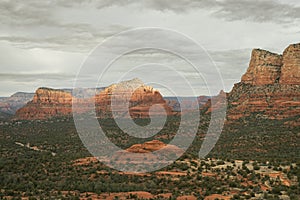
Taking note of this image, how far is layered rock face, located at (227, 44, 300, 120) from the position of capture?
7919 cm

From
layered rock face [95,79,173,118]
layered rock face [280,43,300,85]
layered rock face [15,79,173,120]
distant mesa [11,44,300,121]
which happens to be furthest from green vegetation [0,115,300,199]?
layered rock face [15,79,173,120]

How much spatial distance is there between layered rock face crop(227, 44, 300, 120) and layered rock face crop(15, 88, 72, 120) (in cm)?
7826

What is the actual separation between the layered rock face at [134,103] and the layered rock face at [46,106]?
21287mm

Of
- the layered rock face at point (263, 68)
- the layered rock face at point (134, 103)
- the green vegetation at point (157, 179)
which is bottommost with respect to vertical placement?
the green vegetation at point (157, 179)

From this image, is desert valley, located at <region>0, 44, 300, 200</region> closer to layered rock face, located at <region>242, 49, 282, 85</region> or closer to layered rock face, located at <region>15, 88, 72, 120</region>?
layered rock face, located at <region>242, 49, 282, 85</region>

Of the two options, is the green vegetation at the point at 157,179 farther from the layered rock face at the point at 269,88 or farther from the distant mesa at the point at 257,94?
the distant mesa at the point at 257,94

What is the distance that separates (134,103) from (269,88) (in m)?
50.8

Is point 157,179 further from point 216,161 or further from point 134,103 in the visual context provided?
point 134,103

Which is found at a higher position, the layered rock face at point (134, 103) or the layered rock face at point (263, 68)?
the layered rock face at point (263, 68)

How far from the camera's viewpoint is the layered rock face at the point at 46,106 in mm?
148725

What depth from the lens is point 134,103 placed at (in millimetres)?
127375

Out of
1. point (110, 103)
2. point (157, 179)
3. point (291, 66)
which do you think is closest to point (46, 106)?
point (110, 103)

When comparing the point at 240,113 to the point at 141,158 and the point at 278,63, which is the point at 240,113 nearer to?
the point at 278,63

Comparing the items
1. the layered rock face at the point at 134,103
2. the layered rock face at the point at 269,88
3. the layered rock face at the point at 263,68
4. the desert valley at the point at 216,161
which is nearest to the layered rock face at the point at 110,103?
the layered rock face at the point at 134,103
